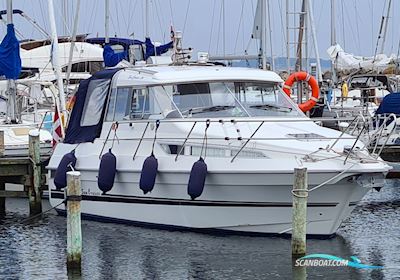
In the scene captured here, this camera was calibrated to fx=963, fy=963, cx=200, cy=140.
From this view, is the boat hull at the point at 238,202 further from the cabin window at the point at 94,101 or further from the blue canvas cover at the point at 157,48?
the blue canvas cover at the point at 157,48

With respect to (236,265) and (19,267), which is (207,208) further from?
(19,267)

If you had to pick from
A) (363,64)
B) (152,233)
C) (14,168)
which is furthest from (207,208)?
(363,64)

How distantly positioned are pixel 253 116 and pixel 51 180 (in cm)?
468

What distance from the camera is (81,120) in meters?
19.5

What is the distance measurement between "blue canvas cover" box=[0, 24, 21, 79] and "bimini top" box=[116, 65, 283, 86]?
4845 millimetres

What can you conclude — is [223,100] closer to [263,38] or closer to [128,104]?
[128,104]

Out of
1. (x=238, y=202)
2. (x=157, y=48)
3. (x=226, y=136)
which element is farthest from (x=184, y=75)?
(x=157, y=48)

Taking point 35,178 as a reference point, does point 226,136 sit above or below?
→ above

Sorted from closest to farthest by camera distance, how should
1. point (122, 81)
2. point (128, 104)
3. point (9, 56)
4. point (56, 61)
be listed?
point (128, 104)
point (122, 81)
point (56, 61)
point (9, 56)

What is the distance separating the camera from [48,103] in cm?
3172

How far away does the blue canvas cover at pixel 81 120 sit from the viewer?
62.7ft

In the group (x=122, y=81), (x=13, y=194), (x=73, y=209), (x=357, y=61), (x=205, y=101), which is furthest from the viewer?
(x=357, y=61)

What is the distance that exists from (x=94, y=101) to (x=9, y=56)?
4679mm

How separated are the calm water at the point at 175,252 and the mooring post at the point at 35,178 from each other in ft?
3.39
